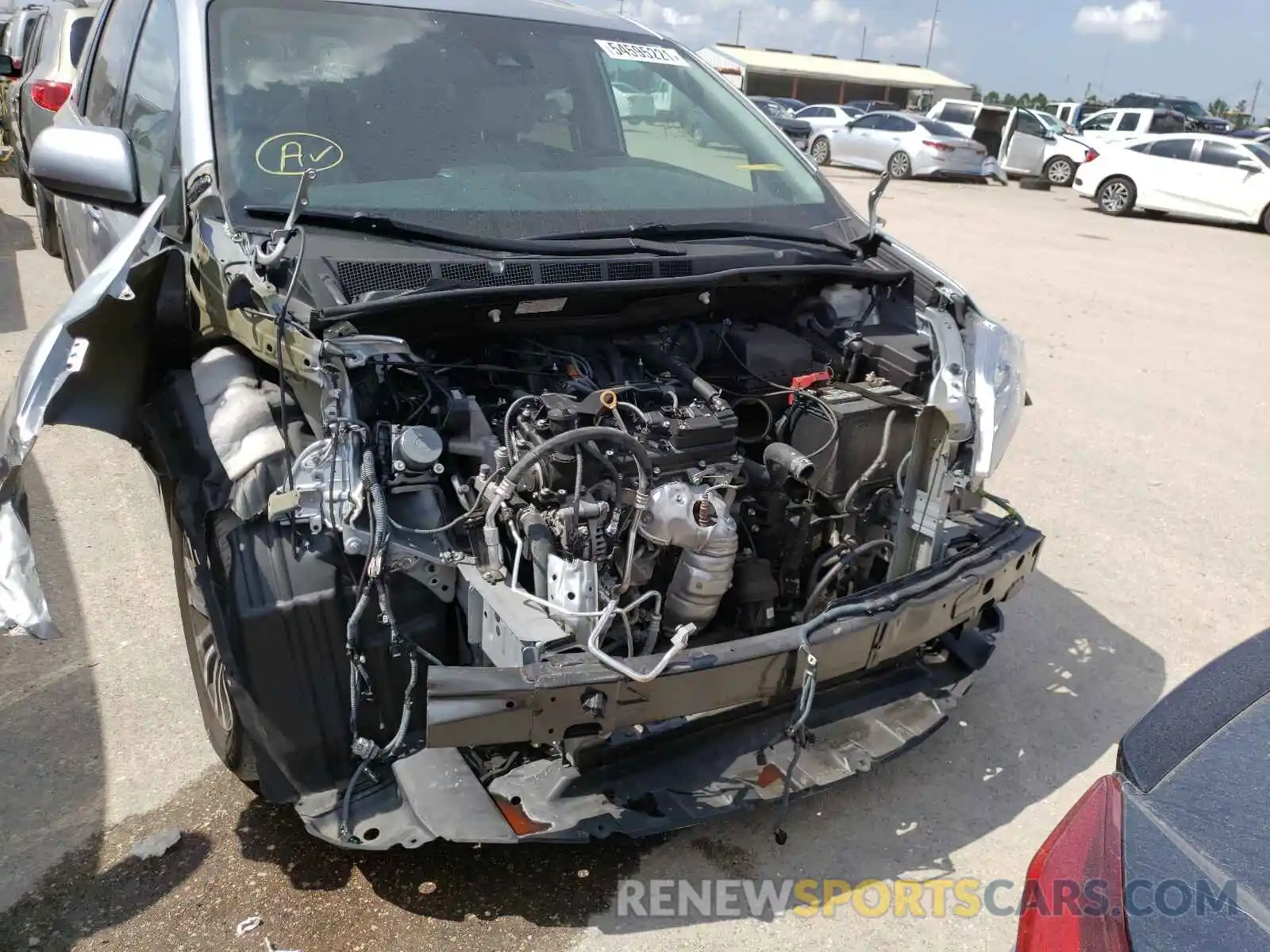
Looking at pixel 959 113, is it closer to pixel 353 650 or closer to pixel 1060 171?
pixel 1060 171

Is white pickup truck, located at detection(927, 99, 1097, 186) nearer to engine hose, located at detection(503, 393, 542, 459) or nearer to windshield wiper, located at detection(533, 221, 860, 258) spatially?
windshield wiper, located at detection(533, 221, 860, 258)

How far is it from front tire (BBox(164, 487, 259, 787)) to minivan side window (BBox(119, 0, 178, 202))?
1181 mm

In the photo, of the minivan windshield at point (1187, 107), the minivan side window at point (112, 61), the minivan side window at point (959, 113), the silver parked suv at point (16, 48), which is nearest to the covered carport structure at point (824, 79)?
the minivan windshield at point (1187, 107)

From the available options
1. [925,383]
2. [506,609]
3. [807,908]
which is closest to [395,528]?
[506,609]

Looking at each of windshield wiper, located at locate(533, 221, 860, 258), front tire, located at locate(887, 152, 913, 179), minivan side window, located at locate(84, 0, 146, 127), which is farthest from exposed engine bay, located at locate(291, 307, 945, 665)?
front tire, located at locate(887, 152, 913, 179)

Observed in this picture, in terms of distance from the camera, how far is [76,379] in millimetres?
2463

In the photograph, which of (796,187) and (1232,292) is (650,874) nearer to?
(796,187)

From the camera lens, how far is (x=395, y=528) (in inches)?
85.2

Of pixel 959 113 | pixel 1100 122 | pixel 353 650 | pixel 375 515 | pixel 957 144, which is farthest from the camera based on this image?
pixel 959 113

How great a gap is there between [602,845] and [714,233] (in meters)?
1.93

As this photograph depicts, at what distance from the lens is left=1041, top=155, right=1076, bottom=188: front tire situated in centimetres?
2072

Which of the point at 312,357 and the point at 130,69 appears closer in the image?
the point at 312,357

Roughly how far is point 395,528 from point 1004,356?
194cm

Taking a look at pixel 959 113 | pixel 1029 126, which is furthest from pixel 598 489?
pixel 959 113
